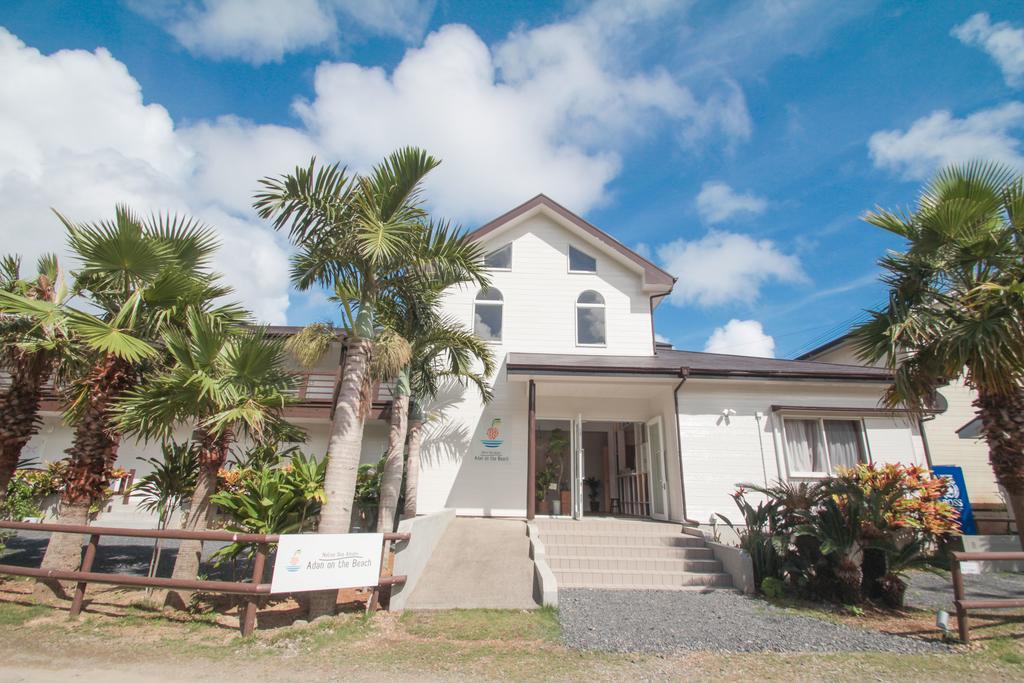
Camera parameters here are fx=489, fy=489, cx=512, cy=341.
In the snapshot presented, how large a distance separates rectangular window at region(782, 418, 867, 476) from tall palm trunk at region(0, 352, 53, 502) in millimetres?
13912

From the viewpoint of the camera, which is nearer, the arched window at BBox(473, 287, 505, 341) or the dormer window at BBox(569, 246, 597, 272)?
the arched window at BBox(473, 287, 505, 341)

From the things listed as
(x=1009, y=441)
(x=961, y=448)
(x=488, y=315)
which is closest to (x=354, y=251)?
(x=488, y=315)

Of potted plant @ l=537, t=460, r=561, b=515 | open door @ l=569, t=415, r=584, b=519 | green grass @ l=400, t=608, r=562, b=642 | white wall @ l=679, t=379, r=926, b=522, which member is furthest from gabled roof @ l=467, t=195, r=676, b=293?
green grass @ l=400, t=608, r=562, b=642

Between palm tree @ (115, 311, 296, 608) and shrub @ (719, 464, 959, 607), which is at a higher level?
palm tree @ (115, 311, 296, 608)

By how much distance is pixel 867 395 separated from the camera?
457 inches

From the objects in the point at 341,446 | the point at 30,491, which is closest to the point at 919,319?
the point at 341,446

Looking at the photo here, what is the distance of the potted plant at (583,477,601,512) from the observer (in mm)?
15508

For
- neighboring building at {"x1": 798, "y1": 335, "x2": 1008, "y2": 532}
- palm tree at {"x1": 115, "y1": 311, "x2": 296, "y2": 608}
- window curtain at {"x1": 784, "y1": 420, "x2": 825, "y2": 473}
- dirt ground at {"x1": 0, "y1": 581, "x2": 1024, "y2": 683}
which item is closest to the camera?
dirt ground at {"x1": 0, "y1": 581, "x2": 1024, "y2": 683}

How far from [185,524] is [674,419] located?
31.1 ft

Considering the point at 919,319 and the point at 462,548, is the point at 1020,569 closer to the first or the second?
the point at 919,319

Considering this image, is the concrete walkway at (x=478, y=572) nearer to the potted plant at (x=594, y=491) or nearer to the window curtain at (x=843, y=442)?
the potted plant at (x=594, y=491)

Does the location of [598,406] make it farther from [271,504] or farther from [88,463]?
[88,463]

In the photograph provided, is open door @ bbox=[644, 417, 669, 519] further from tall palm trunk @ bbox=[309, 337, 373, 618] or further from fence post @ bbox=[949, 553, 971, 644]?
tall palm trunk @ bbox=[309, 337, 373, 618]

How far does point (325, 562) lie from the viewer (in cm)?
575
